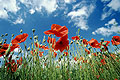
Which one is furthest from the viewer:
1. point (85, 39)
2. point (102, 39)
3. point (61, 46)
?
point (85, 39)

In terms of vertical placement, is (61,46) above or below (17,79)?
above

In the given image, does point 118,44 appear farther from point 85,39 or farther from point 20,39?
point 20,39

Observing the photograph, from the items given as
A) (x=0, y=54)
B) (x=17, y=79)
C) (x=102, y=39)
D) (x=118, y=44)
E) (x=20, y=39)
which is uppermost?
(x=118, y=44)

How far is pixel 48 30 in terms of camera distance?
110 centimetres

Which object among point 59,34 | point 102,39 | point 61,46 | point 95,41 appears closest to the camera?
point 59,34

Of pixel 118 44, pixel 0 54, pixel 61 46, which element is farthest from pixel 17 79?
pixel 118 44

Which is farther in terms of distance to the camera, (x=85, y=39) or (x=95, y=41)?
(x=85, y=39)

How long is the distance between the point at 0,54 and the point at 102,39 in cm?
152

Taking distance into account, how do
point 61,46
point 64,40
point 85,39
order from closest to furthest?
point 64,40 → point 61,46 → point 85,39

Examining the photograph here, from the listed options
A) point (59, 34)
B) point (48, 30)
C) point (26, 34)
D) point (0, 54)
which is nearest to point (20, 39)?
point (26, 34)

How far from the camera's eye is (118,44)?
2.11m

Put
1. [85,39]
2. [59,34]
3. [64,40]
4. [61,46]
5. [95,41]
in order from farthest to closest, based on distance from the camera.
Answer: [85,39] < [95,41] < [61,46] < [64,40] < [59,34]

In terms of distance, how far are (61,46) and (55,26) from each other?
296mm

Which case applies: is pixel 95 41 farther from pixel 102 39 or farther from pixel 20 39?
pixel 20 39
